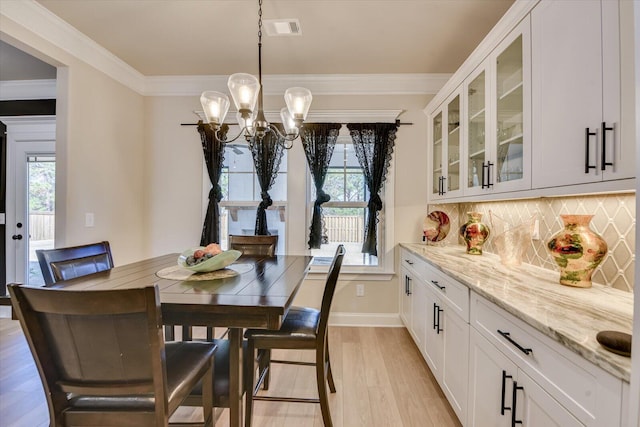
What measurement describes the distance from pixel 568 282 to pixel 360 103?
2544mm

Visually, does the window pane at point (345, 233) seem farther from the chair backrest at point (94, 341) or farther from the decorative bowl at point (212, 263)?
the chair backrest at point (94, 341)

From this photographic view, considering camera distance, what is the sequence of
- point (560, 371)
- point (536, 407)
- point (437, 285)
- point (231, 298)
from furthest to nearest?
point (437, 285) < point (231, 298) < point (536, 407) < point (560, 371)

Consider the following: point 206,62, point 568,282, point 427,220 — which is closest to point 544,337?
point 568,282

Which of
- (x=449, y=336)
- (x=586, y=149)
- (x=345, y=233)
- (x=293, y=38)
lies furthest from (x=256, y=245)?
(x=586, y=149)

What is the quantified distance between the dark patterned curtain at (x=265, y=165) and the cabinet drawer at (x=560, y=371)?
2.43 m

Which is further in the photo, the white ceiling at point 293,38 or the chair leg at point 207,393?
the white ceiling at point 293,38

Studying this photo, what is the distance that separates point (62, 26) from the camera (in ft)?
8.18

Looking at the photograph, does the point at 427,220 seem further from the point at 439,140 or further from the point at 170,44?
the point at 170,44

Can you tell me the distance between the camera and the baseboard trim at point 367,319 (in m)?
3.37

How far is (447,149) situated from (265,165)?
1811 millimetres

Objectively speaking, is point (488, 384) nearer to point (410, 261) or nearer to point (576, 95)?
point (576, 95)

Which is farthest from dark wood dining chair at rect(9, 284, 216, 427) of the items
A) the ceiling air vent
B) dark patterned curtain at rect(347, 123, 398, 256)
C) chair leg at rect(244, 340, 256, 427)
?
dark patterned curtain at rect(347, 123, 398, 256)

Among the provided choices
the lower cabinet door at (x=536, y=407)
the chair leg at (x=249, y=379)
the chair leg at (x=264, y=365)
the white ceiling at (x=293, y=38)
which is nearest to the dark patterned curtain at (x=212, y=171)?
the white ceiling at (x=293, y=38)

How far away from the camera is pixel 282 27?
2.46 metres
